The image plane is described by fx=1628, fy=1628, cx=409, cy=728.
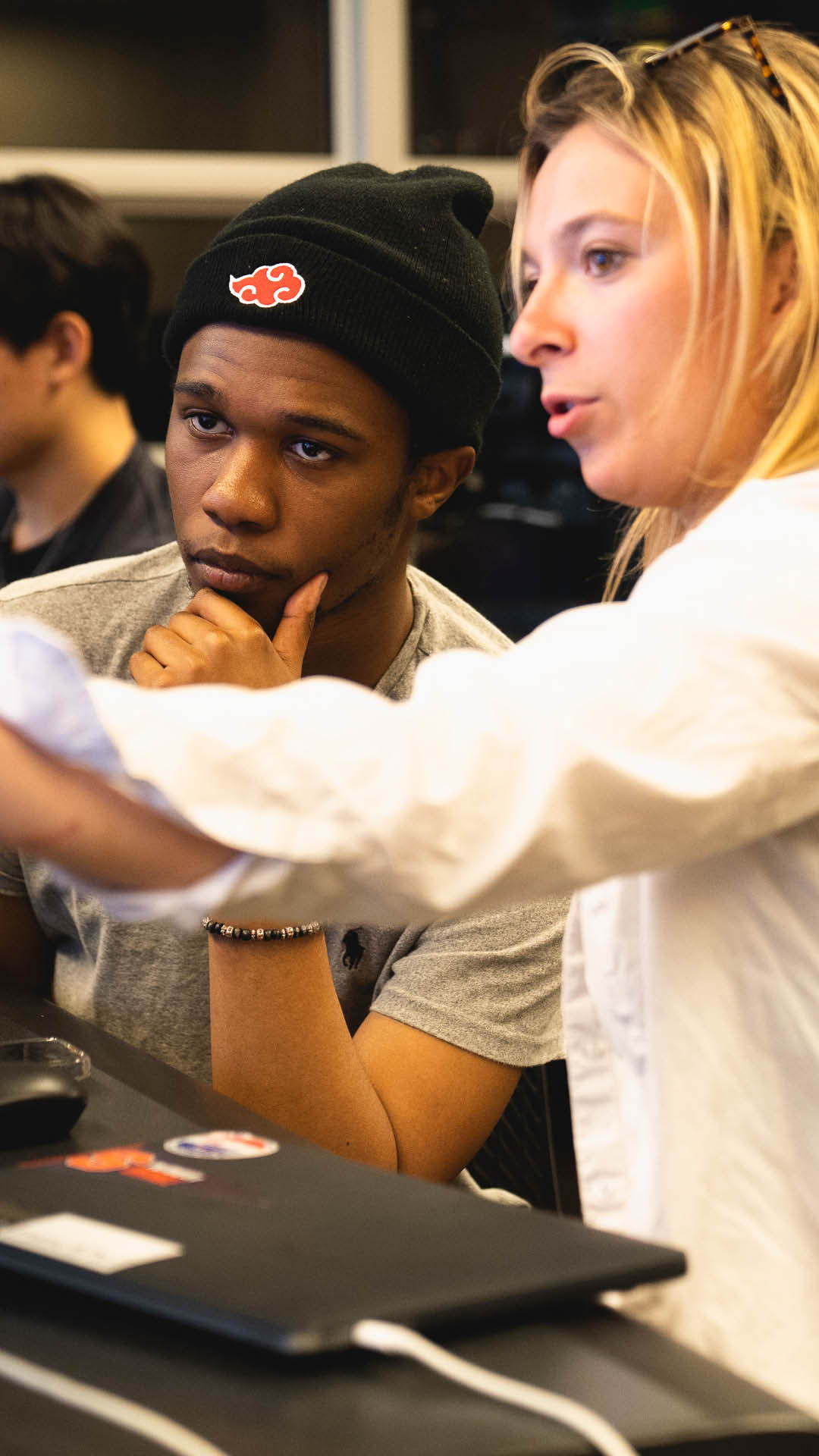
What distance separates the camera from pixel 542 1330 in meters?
0.61

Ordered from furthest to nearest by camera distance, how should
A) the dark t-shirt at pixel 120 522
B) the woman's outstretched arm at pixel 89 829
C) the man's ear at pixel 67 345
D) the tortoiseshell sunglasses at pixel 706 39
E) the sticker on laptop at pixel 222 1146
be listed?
1. the man's ear at pixel 67 345
2. the dark t-shirt at pixel 120 522
3. the tortoiseshell sunglasses at pixel 706 39
4. the sticker on laptop at pixel 222 1146
5. the woman's outstretched arm at pixel 89 829

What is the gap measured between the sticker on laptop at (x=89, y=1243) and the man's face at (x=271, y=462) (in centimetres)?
70

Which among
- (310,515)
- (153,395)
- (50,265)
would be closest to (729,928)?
(310,515)

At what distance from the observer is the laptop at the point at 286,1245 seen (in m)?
0.58


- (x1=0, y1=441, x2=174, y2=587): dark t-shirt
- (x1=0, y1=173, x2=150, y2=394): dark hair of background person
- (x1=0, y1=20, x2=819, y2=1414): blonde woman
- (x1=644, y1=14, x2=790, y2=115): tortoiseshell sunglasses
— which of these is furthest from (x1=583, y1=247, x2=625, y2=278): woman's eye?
(x1=0, y1=173, x2=150, y2=394): dark hair of background person

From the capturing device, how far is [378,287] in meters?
1.30

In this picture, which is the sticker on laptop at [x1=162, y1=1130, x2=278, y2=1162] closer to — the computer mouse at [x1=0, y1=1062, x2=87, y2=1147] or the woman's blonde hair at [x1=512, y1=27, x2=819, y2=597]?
the computer mouse at [x1=0, y1=1062, x2=87, y2=1147]

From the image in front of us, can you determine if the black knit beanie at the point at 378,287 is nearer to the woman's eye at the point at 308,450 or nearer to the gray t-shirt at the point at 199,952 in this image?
the woman's eye at the point at 308,450

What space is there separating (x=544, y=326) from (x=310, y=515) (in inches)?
18.8

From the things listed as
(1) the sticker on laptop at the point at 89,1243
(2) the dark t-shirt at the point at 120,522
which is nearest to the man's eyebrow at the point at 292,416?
(1) the sticker on laptop at the point at 89,1243

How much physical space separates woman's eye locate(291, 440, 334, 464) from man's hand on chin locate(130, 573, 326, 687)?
0.12 meters

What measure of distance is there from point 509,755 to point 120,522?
80.3 inches

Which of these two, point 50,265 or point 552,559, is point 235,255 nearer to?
point 50,265

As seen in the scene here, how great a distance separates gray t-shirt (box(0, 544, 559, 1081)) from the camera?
4.21ft
